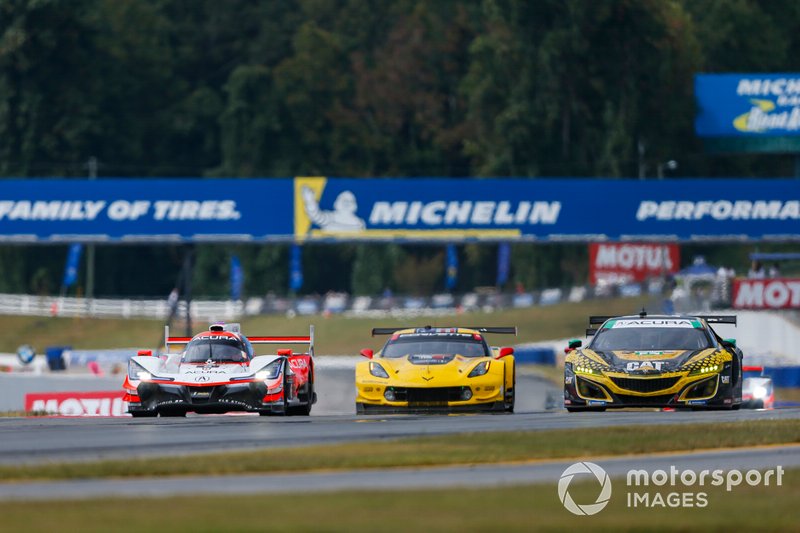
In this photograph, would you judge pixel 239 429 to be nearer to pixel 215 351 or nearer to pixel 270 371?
pixel 270 371

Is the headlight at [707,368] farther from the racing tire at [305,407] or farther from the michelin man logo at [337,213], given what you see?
the michelin man logo at [337,213]

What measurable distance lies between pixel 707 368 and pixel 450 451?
6.53 metres

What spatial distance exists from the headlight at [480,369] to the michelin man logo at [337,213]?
21155 millimetres

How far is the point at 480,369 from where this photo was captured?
69.2ft

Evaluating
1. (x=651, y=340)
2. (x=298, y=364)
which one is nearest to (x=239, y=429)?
(x=298, y=364)

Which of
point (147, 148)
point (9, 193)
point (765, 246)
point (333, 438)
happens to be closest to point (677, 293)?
point (9, 193)

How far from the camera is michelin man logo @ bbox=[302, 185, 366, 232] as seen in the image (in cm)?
4212

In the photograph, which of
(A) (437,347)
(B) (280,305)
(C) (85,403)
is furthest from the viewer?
(B) (280,305)

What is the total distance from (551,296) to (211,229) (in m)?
21.3

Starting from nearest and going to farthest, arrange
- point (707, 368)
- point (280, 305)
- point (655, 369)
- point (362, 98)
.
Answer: point (655, 369) < point (707, 368) < point (280, 305) < point (362, 98)

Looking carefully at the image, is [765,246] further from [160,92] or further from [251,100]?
[160,92]

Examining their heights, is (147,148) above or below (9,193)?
above

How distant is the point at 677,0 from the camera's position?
269ft

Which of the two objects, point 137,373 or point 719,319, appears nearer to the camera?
point 137,373
